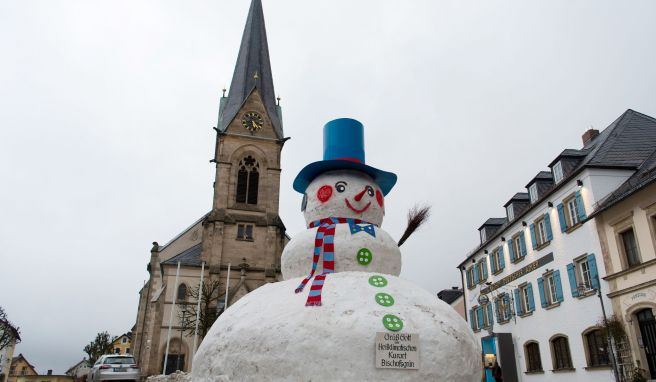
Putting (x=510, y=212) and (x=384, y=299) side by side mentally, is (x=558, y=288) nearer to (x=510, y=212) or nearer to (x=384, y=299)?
(x=510, y=212)

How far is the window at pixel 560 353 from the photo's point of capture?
727 inches

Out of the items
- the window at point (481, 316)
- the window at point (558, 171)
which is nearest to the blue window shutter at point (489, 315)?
the window at point (481, 316)

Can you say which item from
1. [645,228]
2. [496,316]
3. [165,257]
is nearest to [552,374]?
[496,316]

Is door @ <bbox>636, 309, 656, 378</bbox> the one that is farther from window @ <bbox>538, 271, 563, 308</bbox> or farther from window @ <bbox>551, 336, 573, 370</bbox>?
window @ <bbox>551, 336, 573, 370</bbox>

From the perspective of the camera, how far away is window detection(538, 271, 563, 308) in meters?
18.9

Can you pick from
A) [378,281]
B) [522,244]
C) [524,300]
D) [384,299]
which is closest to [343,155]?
[378,281]

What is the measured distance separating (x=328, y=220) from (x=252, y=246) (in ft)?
92.7

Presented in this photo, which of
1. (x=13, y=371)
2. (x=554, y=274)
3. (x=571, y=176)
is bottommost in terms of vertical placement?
(x=13, y=371)

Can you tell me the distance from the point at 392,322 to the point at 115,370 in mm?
12276

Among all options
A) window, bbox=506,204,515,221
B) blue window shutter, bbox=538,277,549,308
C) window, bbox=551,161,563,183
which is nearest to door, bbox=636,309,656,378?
blue window shutter, bbox=538,277,549,308

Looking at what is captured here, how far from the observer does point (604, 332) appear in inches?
599

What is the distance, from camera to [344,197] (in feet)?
16.9

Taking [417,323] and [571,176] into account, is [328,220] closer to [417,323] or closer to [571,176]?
[417,323]

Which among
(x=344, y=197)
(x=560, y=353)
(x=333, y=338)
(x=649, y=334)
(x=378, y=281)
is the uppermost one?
(x=344, y=197)
